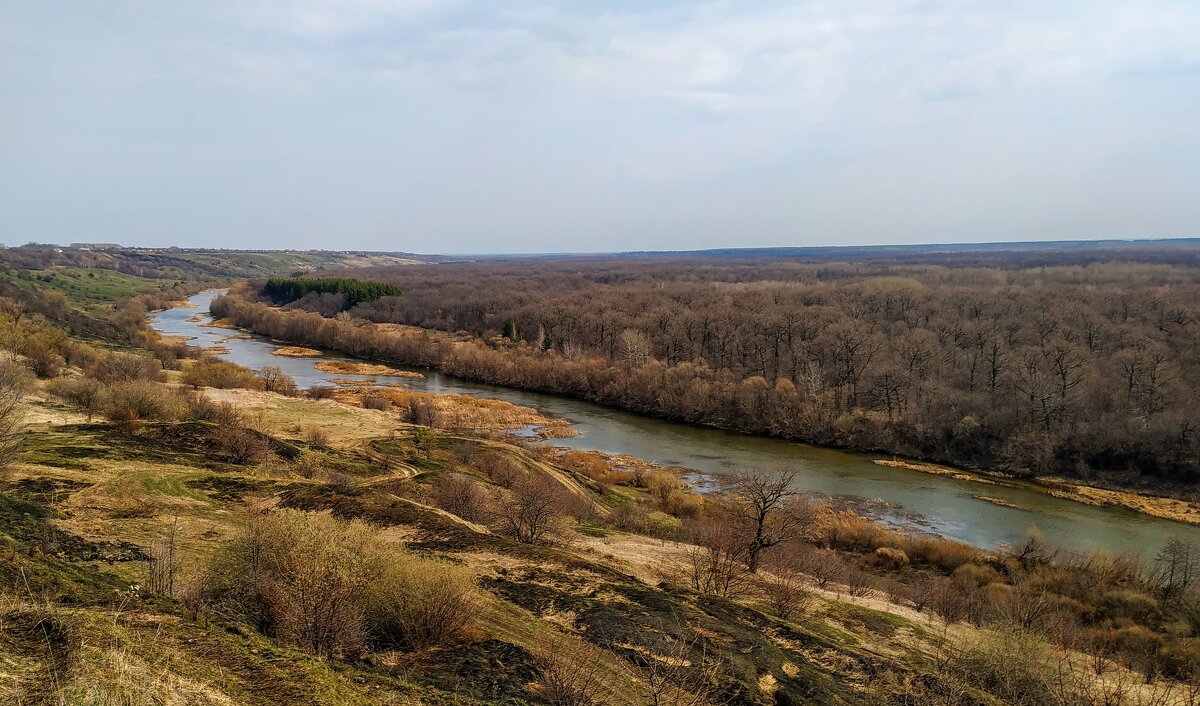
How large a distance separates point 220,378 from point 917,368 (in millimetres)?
53917

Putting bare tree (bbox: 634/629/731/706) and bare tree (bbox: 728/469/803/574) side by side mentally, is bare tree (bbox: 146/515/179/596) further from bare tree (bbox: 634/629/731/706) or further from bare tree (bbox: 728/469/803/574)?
bare tree (bbox: 728/469/803/574)

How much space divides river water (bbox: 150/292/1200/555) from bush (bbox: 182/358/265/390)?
10069 mm

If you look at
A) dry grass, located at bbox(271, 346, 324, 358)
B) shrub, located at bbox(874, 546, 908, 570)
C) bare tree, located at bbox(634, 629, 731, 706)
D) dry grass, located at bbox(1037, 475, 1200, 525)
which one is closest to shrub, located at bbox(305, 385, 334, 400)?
dry grass, located at bbox(271, 346, 324, 358)

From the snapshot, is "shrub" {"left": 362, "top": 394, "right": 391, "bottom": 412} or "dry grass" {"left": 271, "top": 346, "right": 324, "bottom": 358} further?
"dry grass" {"left": 271, "top": 346, "right": 324, "bottom": 358}

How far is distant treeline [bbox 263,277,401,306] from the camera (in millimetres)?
107750

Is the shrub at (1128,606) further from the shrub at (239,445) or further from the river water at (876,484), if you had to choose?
the shrub at (239,445)

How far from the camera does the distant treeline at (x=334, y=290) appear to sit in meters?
108

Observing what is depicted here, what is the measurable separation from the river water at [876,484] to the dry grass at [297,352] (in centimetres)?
1433

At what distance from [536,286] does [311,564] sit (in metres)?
132

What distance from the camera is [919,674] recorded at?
11.0 metres

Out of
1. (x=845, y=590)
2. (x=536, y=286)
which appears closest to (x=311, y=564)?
(x=845, y=590)

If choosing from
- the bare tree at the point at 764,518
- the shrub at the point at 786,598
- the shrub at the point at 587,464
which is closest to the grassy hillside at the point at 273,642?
the shrub at the point at 786,598

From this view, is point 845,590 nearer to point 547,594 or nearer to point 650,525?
point 650,525

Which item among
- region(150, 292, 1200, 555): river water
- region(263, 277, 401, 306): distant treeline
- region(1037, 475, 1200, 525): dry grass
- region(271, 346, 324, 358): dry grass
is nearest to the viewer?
region(150, 292, 1200, 555): river water
